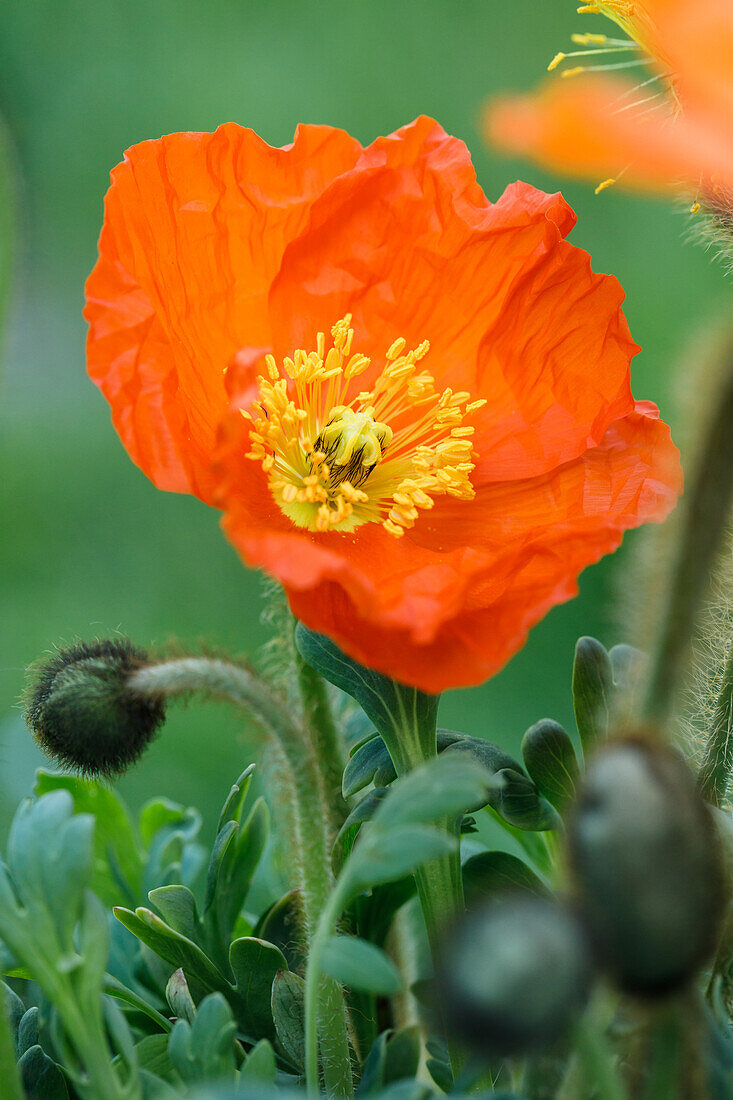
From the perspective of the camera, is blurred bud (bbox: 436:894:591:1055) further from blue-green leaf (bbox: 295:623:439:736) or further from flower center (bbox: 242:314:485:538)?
flower center (bbox: 242:314:485:538)

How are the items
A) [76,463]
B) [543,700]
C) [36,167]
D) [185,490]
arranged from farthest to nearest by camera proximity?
[36,167], [76,463], [543,700], [185,490]

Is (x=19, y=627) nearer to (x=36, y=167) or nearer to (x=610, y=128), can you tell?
(x=36, y=167)

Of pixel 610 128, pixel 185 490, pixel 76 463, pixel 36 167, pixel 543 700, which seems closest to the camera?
pixel 610 128

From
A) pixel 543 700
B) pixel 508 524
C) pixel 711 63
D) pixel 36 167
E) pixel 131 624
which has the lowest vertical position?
pixel 543 700

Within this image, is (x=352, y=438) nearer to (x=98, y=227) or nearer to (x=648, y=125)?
(x=648, y=125)

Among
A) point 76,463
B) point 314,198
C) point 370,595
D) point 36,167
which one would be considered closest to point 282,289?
point 314,198

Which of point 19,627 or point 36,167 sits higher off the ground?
point 36,167

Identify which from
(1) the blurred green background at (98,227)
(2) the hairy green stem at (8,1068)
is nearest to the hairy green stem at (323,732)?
(2) the hairy green stem at (8,1068)

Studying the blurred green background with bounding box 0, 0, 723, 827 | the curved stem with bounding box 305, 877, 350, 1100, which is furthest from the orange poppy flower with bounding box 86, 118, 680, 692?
the blurred green background with bounding box 0, 0, 723, 827
